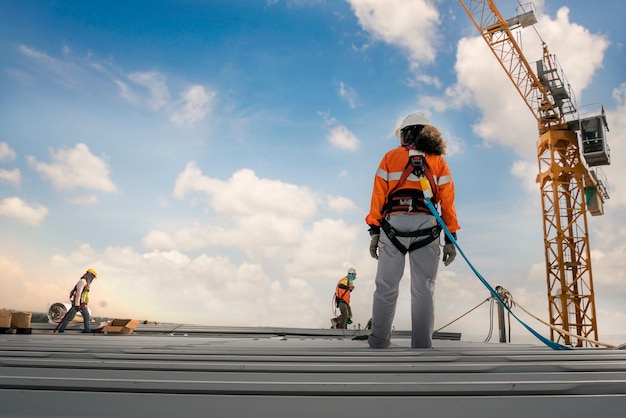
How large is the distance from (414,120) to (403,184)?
66cm

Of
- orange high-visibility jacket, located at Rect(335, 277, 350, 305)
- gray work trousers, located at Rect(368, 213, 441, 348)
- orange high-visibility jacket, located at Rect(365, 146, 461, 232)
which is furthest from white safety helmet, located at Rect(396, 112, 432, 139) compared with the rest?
orange high-visibility jacket, located at Rect(335, 277, 350, 305)

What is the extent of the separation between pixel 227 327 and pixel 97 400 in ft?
33.5

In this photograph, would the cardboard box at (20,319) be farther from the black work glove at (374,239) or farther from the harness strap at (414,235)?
the harness strap at (414,235)

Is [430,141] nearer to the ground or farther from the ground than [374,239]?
farther from the ground

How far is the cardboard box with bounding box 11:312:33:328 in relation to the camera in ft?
28.4

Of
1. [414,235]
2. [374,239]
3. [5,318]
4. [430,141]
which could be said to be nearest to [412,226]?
[414,235]

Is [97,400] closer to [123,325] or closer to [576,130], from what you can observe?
[123,325]

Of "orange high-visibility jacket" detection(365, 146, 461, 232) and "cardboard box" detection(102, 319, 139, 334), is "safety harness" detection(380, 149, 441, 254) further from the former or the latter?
"cardboard box" detection(102, 319, 139, 334)

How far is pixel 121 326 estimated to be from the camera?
9.59 m

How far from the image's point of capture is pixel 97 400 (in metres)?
1.32

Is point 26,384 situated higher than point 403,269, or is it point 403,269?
point 403,269

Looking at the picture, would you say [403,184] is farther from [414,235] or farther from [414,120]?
[414,120]

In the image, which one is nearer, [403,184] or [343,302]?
[403,184]

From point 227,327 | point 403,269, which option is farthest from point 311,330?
point 403,269
